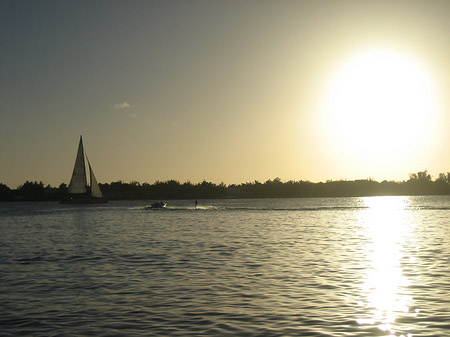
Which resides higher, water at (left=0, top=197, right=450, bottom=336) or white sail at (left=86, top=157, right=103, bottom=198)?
white sail at (left=86, top=157, right=103, bottom=198)

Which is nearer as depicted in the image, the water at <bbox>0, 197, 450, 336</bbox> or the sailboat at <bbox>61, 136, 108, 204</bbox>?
the water at <bbox>0, 197, 450, 336</bbox>

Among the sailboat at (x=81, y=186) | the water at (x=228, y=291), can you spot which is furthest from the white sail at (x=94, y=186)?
Answer: the water at (x=228, y=291)

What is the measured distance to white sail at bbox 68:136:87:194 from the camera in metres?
182

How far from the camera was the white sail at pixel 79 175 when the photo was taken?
597 feet

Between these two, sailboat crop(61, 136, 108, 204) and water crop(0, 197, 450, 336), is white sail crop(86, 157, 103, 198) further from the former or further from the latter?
water crop(0, 197, 450, 336)

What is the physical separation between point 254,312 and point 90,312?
19.6 feet

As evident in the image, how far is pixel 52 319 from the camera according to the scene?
18891 mm

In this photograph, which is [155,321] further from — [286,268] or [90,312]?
[286,268]

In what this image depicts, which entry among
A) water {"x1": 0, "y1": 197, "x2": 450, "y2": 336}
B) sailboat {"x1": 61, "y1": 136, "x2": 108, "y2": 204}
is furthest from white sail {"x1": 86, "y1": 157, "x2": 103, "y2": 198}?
water {"x1": 0, "y1": 197, "x2": 450, "y2": 336}

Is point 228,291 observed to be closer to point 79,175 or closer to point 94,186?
point 79,175

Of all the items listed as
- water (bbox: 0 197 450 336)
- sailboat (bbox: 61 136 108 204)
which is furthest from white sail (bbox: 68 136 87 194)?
water (bbox: 0 197 450 336)

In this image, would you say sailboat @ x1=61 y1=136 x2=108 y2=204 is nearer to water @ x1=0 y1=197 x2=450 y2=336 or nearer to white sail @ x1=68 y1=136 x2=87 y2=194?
white sail @ x1=68 y1=136 x2=87 y2=194

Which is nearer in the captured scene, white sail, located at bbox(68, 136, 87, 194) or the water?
the water

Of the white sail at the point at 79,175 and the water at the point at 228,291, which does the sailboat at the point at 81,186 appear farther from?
the water at the point at 228,291
